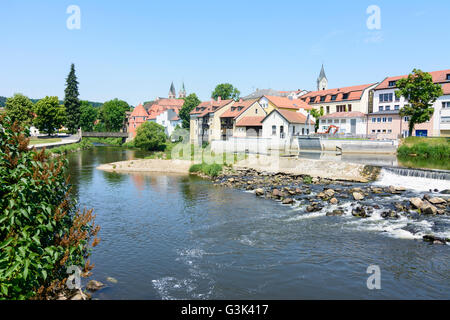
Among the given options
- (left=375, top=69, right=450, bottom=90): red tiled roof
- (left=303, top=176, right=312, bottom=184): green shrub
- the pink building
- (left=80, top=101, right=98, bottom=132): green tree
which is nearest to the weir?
(left=303, top=176, right=312, bottom=184): green shrub

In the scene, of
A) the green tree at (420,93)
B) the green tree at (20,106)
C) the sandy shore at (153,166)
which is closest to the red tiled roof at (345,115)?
the green tree at (420,93)

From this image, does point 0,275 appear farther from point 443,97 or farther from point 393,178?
point 443,97

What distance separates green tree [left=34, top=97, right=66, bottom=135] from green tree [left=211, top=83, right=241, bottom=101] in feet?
171

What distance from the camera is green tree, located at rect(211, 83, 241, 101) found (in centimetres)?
12319

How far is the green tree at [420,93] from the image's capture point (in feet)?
204

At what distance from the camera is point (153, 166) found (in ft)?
185

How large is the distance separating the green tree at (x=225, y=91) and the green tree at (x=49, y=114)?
52264mm

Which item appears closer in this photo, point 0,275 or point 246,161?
point 0,275

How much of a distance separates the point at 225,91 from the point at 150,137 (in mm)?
48237

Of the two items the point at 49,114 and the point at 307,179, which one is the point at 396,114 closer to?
the point at 307,179

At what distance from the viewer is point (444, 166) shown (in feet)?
153

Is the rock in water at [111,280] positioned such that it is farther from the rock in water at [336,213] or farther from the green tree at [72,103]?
the green tree at [72,103]
